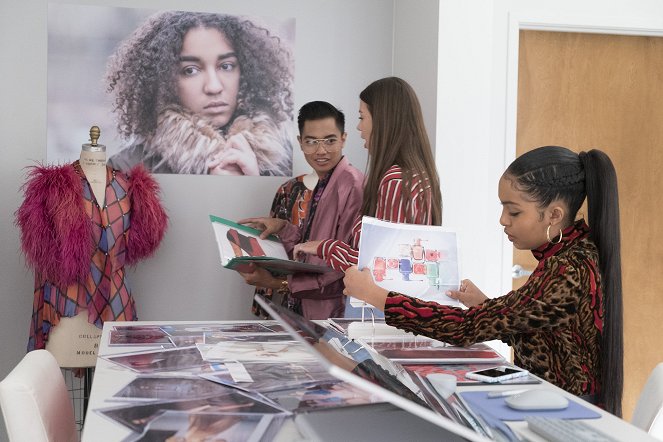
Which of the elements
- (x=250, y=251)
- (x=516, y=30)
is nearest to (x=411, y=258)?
(x=250, y=251)

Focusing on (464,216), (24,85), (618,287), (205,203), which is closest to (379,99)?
(464,216)

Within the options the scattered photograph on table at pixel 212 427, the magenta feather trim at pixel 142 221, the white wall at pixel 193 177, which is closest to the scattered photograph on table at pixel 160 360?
the scattered photograph on table at pixel 212 427

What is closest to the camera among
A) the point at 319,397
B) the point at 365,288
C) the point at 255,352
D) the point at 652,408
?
the point at 319,397

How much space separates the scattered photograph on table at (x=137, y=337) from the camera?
2.03 m

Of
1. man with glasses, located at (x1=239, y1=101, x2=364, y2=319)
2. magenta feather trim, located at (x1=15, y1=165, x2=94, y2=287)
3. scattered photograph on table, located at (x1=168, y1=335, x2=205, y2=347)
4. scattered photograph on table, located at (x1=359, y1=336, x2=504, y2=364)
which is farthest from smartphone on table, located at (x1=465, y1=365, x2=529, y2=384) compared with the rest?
magenta feather trim, located at (x1=15, y1=165, x2=94, y2=287)

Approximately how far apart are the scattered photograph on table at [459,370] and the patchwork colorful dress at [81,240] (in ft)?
5.96

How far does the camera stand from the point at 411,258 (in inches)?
88.9

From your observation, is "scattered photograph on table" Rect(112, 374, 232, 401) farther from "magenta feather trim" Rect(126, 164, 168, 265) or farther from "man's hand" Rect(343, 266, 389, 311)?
"magenta feather trim" Rect(126, 164, 168, 265)

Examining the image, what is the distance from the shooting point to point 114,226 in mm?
3357

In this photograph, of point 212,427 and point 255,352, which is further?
point 255,352

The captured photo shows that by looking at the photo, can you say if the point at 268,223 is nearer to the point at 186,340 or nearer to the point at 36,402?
the point at 186,340

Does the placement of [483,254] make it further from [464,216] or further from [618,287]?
[618,287]

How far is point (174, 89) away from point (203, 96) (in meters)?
0.14

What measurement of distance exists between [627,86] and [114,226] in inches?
94.8
